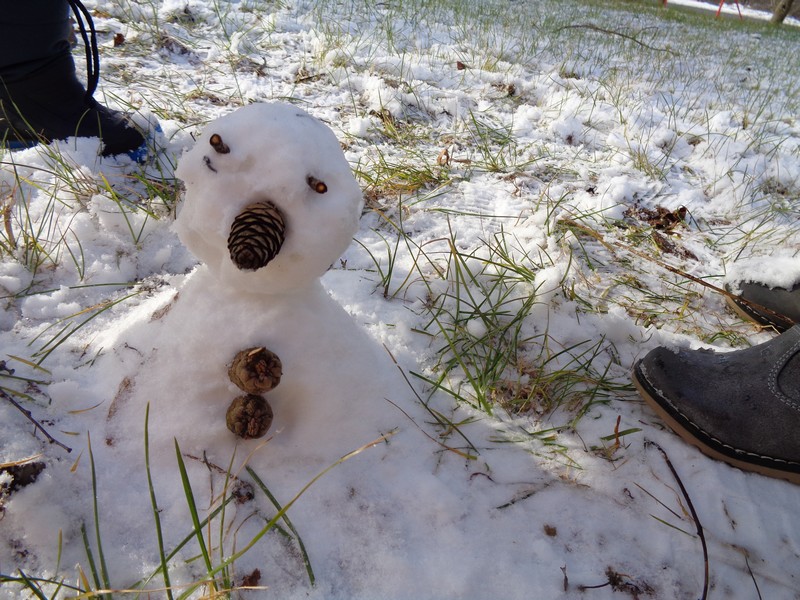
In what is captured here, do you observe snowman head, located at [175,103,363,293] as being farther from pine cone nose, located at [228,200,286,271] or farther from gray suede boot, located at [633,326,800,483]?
gray suede boot, located at [633,326,800,483]

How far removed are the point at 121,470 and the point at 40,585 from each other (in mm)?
212

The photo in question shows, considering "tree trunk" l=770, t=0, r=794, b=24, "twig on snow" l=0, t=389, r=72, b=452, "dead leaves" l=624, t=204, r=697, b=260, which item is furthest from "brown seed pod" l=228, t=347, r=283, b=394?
"tree trunk" l=770, t=0, r=794, b=24

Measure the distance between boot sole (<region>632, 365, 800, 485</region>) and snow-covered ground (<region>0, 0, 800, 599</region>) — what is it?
0.02m

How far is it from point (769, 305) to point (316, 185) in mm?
1806

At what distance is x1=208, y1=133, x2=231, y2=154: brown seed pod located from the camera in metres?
0.77

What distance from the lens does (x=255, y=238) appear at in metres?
0.72

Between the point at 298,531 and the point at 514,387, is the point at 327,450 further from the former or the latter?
the point at 514,387

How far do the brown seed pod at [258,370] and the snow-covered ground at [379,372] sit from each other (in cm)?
7

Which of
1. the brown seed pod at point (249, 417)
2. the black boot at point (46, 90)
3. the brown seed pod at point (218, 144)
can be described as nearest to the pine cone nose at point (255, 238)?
the brown seed pod at point (218, 144)

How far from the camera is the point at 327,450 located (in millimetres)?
1014

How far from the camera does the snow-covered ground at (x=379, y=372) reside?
87 centimetres

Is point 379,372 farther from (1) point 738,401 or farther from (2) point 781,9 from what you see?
(2) point 781,9

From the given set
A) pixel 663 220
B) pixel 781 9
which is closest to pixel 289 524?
pixel 663 220

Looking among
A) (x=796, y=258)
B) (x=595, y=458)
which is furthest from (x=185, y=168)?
(x=796, y=258)
